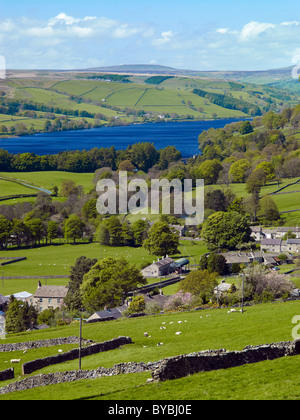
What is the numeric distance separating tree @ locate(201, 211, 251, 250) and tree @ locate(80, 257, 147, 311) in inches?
881

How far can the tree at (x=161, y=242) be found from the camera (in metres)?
69.5

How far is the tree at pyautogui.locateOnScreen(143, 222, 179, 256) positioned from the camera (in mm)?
69500

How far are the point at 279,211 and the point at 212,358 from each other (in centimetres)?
7066

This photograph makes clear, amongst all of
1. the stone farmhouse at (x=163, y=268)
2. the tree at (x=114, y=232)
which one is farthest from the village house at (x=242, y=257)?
the tree at (x=114, y=232)

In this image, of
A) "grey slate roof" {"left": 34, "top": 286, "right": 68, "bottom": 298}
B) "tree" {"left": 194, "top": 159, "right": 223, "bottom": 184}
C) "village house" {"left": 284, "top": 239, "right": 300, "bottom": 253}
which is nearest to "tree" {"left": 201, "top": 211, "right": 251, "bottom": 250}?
"village house" {"left": 284, "top": 239, "right": 300, "bottom": 253}

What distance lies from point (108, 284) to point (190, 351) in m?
27.0

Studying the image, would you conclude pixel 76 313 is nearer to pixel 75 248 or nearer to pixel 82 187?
pixel 75 248

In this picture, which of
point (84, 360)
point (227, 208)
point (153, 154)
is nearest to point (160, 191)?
point (227, 208)

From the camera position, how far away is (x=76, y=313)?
42.6 metres

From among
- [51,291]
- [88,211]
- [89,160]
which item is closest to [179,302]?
[51,291]

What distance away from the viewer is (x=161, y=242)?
69375 millimetres

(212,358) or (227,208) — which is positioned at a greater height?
(212,358)

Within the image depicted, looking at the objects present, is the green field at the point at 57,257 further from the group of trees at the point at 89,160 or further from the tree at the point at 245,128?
the tree at the point at 245,128

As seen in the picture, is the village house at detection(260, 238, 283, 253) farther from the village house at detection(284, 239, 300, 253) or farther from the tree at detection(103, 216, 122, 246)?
the tree at detection(103, 216, 122, 246)
